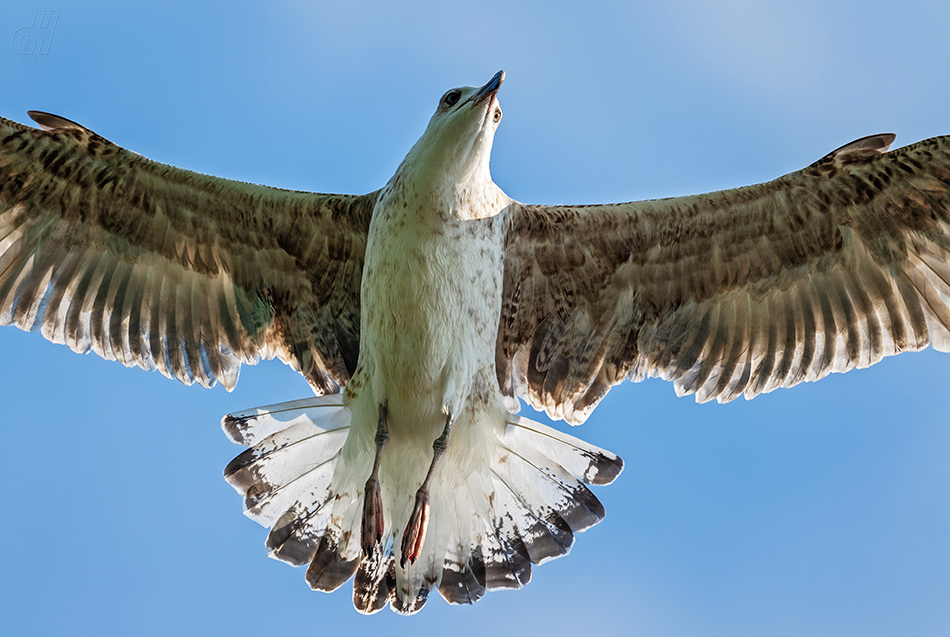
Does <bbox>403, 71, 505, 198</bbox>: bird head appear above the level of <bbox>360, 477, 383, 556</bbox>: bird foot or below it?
above

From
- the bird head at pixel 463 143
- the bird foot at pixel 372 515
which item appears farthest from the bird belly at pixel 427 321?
the bird foot at pixel 372 515

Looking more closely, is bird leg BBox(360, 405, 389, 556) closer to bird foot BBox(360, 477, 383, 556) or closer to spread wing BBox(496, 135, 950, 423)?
bird foot BBox(360, 477, 383, 556)

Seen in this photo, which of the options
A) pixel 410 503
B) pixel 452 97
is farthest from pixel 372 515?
pixel 452 97

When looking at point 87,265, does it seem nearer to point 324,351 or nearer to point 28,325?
point 28,325

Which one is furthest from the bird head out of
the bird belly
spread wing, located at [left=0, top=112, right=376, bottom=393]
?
spread wing, located at [left=0, top=112, right=376, bottom=393]

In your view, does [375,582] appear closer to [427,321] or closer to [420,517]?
[420,517]

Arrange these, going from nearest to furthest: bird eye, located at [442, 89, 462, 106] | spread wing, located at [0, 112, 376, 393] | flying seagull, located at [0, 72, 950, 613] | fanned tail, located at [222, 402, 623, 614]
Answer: flying seagull, located at [0, 72, 950, 613] < bird eye, located at [442, 89, 462, 106] < fanned tail, located at [222, 402, 623, 614] < spread wing, located at [0, 112, 376, 393]
